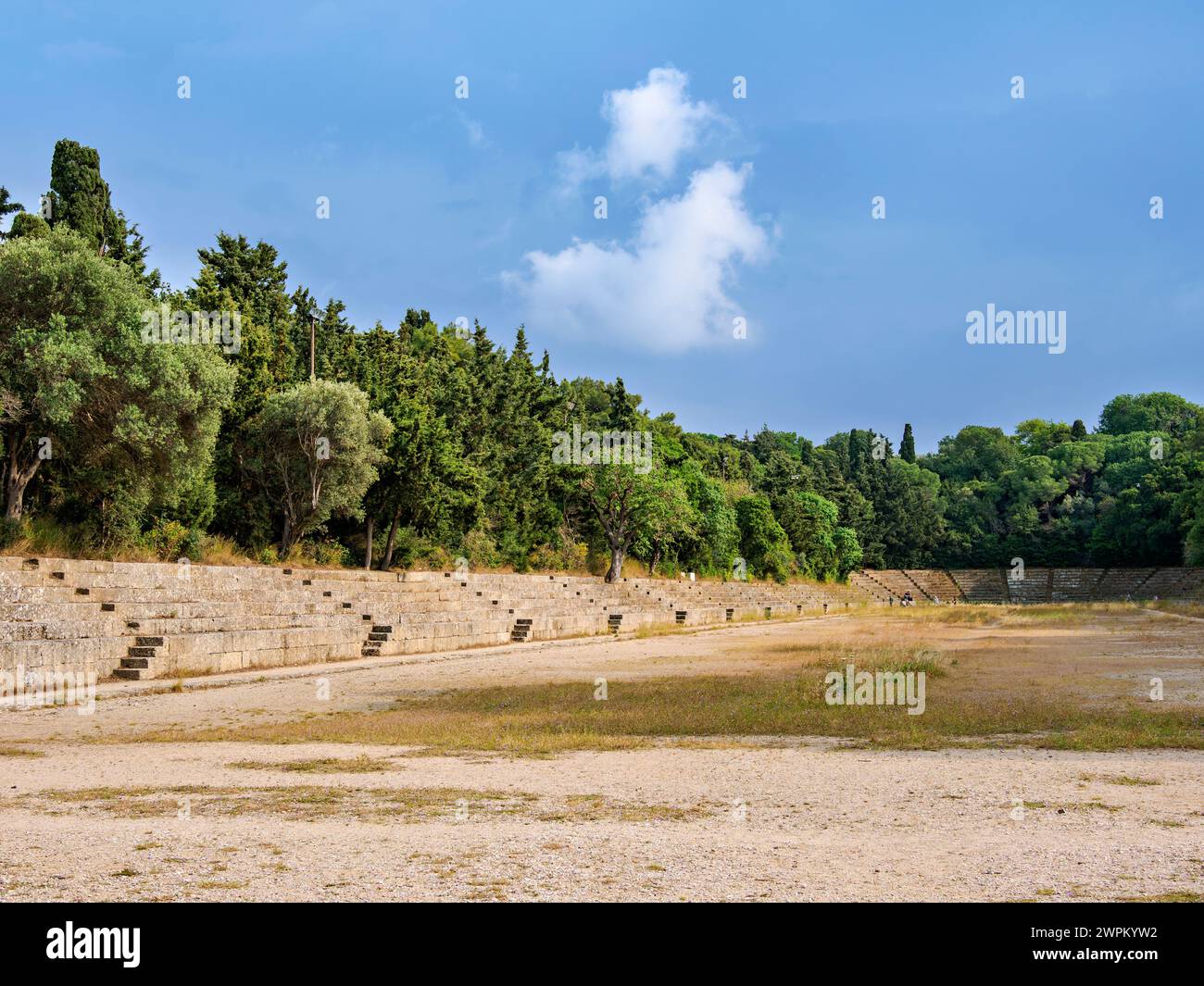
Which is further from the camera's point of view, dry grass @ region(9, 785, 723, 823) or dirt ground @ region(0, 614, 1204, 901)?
dry grass @ region(9, 785, 723, 823)

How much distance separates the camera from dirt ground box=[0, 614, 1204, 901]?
18.1ft

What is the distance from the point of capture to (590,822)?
289 inches

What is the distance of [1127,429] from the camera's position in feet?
504

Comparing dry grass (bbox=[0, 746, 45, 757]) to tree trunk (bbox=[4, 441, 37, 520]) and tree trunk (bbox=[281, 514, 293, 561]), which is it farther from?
tree trunk (bbox=[281, 514, 293, 561])

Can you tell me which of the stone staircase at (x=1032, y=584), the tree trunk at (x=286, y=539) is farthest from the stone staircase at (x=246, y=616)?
the stone staircase at (x=1032, y=584)

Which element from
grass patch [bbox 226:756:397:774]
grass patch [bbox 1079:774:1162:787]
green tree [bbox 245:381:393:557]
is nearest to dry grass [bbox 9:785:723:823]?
grass patch [bbox 226:756:397:774]

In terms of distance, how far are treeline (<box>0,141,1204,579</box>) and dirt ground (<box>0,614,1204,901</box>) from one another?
14.6 m

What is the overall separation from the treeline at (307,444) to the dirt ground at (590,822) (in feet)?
47.9
